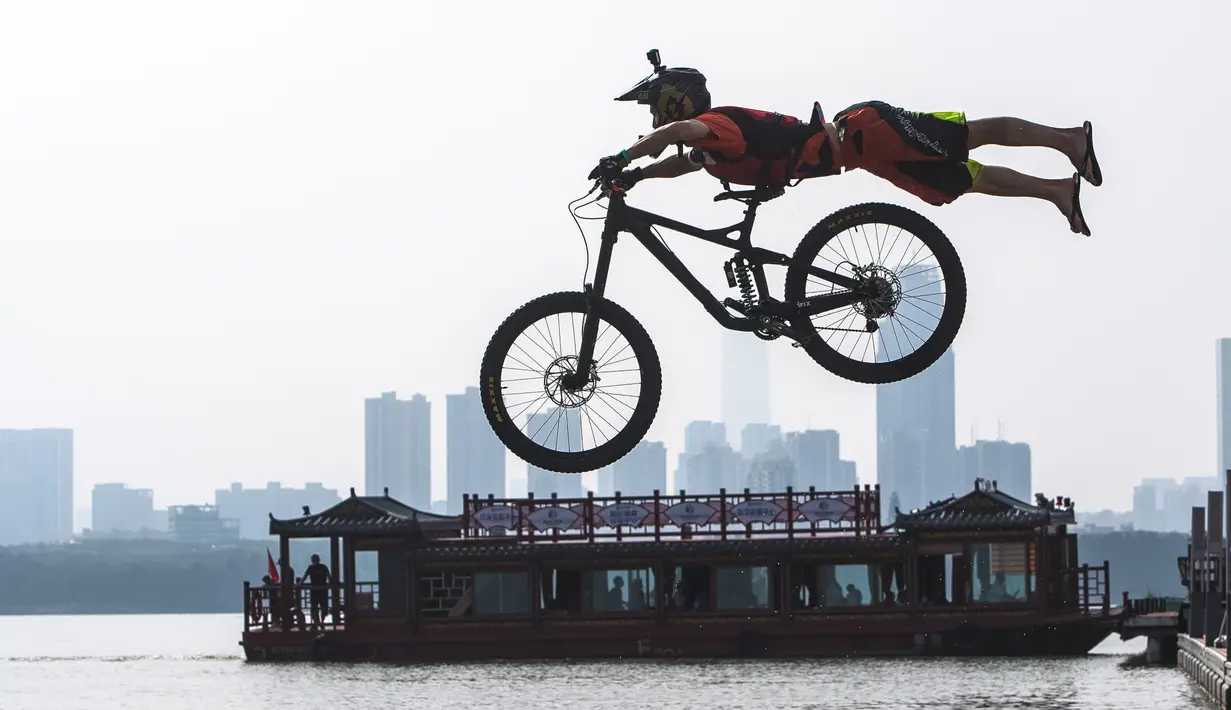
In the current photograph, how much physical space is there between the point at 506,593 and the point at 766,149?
47081mm

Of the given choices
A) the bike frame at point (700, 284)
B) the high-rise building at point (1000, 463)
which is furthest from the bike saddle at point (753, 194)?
the high-rise building at point (1000, 463)

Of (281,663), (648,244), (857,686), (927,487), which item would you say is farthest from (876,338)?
(927,487)

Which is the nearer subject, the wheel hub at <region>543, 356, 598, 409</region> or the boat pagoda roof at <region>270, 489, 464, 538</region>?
the wheel hub at <region>543, 356, 598, 409</region>

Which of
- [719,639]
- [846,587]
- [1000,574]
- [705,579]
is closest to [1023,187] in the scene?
[1000,574]

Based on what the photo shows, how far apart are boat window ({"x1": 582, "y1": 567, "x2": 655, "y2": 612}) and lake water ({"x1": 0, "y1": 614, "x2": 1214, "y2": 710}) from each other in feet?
5.44

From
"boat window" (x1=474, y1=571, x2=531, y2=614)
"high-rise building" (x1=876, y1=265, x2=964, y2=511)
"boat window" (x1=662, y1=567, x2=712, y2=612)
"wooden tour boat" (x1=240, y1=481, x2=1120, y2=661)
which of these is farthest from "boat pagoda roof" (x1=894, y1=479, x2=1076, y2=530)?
"boat window" (x1=474, y1=571, x2=531, y2=614)

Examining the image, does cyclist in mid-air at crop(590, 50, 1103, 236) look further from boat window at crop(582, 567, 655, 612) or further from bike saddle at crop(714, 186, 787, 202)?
boat window at crop(582, 567, 655, 612)

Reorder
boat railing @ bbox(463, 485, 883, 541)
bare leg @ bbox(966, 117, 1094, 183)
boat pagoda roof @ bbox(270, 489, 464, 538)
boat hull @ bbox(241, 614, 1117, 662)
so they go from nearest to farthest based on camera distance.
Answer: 1. bare leg @ bbox(966, 117, 1094, 183)
2. boat railing @ bbox(463, 485, 883, 541)
3. boat hull @ bbox(241, 614, 1117, 662)
4. boat pagoda roof @ bbox(270, 489, 464, 538)

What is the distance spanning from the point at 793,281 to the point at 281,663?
54350mm

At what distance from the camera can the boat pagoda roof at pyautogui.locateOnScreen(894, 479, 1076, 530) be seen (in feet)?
171

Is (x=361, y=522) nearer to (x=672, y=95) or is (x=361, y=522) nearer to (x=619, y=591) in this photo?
(x=619, y=591)

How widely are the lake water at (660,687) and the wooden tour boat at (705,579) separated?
29.7 inches

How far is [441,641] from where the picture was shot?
5566 cm

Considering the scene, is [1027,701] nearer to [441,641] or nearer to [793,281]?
[441,641]
